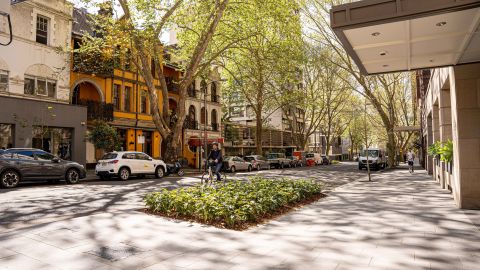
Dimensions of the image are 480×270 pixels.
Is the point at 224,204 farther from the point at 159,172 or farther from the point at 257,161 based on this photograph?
the point at 257,161

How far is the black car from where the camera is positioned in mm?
13805

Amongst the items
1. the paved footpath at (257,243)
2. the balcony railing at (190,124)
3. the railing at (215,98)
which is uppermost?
the railing at (215,98)

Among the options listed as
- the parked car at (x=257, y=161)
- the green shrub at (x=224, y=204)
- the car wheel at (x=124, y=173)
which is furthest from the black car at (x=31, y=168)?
the parked car at (x=257, y=161)

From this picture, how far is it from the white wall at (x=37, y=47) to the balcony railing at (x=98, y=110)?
216 cm

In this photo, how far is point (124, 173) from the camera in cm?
1858

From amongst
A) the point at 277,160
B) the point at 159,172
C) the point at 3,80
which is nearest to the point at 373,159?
the point at 277,160

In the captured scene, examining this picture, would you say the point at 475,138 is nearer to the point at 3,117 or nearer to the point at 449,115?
the point at 449,115

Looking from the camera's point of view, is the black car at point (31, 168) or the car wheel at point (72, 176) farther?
the car wheel at point (72, 176)

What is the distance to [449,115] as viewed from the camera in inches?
480

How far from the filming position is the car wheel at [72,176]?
52.6 ft

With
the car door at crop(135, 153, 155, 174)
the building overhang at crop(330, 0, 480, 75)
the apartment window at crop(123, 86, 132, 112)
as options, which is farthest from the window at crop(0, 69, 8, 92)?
the building overhang at crop(330, 0, 480, 75)

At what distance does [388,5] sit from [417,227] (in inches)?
171

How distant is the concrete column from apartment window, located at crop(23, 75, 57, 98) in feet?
74.1

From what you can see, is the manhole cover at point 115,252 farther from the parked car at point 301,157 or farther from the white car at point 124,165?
the parked car at point 301,157
